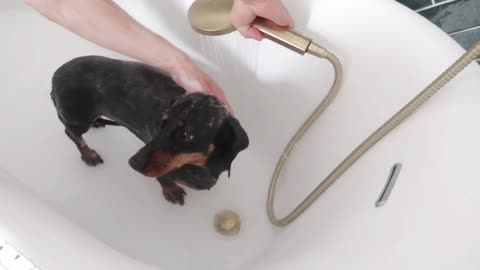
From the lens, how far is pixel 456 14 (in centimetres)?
129

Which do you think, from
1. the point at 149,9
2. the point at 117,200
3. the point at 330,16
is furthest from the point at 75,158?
the point at 330,16

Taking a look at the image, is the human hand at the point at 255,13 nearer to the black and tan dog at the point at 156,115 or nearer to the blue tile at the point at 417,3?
the black and tan dog at the point at 156,115

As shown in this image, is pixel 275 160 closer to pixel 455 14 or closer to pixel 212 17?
pixel 212 17

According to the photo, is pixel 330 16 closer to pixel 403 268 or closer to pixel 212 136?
pixel 212 136

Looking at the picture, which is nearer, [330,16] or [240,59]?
[330,16]

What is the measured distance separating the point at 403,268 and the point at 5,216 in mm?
700

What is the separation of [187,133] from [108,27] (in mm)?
333

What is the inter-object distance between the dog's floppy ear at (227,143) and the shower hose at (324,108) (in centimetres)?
21

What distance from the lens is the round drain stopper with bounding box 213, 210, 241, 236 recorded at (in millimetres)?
1266

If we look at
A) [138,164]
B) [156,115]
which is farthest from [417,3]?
[138,164]

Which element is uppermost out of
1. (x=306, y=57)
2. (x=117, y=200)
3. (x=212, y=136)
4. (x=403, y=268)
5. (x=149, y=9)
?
(x=149, y=9)

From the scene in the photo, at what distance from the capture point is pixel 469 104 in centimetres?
81

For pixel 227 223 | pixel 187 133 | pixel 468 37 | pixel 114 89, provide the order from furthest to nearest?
pixel 468 37
pixel 227 223
pixel 114 89
pixel 187 133

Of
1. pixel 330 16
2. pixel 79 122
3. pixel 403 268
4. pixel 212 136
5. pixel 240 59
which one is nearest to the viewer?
pixel 403 268
